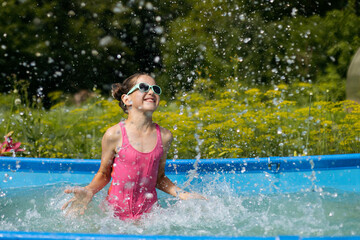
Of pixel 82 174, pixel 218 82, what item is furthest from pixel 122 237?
pixel 218 82

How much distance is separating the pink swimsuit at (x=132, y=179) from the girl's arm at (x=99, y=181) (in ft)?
0.15

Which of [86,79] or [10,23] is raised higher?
[10,23]

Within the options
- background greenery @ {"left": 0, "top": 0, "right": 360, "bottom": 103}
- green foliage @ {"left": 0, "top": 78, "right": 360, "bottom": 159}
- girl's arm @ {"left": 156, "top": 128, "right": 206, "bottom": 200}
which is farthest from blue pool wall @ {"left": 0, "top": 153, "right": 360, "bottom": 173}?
background greenery @ {"left": 0, "top": 0, "right": 360, "bottom": 103}

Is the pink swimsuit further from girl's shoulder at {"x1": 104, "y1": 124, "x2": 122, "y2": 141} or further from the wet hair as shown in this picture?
the wet hair

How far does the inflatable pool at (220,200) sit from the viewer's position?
8.82 ft

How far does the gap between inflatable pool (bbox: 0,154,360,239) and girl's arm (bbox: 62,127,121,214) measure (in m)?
0.11

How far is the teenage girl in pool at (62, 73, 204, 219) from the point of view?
8.73 feet

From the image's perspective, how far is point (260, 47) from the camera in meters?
8.05

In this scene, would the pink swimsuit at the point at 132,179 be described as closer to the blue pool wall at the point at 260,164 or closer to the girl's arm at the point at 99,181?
the girl's arm at the point at 99,181

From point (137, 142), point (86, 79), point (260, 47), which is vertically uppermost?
point (137, 142)

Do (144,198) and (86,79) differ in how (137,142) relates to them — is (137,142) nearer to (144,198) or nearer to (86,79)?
(144,198)

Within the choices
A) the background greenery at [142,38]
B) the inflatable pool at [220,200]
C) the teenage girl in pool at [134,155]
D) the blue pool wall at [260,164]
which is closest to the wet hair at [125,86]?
the teenage girl in pool at [134,155]

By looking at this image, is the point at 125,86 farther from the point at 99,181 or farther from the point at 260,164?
the point at 260,164

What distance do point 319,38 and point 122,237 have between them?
7434 millimetres
